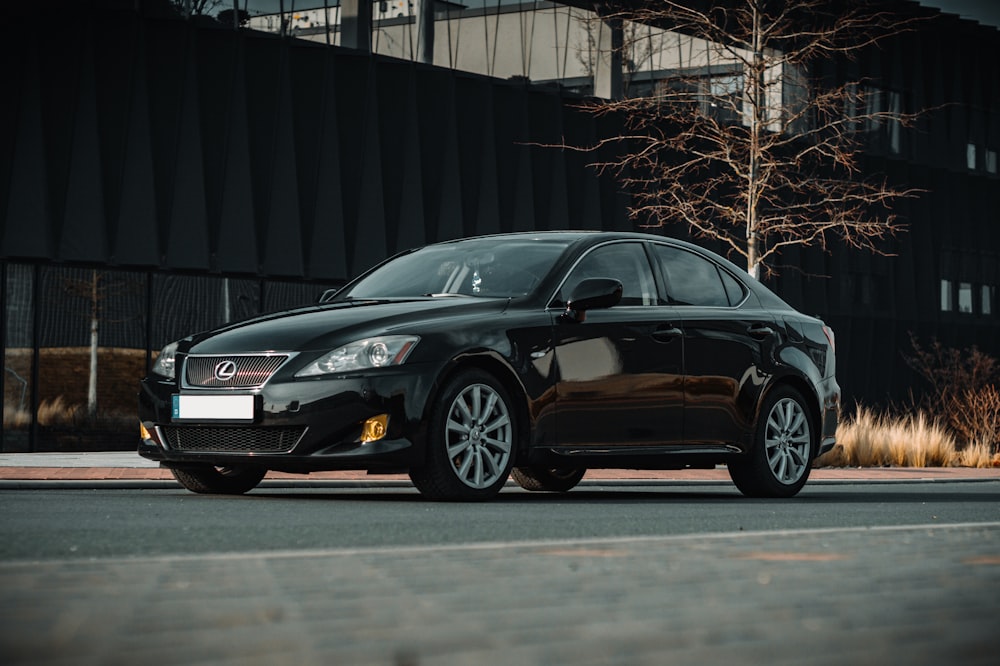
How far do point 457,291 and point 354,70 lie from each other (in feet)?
52.2

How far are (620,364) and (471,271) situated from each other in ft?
3.72

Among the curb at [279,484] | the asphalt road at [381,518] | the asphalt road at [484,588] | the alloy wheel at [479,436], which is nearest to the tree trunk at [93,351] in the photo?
the curb at [279,484]

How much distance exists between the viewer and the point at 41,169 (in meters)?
21.4

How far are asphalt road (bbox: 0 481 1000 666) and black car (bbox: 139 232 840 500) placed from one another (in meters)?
0.70

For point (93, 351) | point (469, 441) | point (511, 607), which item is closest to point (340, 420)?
point (469, 441)

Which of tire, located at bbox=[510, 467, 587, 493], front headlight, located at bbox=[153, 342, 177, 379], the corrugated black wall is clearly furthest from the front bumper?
the corrugated black wall

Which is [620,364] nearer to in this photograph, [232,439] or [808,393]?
[808,393]

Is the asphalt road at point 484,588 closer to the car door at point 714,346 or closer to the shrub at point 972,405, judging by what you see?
the car door at point 714,346

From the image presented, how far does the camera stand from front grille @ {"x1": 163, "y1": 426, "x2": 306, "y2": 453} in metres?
8.92

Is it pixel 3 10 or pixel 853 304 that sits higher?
pixel 3 10

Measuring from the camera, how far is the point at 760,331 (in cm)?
1102

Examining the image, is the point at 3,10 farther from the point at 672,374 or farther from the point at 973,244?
the point at 973,244

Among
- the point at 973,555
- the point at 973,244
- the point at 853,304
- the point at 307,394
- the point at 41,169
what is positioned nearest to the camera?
the point at 973,555

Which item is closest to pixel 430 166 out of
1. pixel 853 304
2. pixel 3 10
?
pixel 3 10
